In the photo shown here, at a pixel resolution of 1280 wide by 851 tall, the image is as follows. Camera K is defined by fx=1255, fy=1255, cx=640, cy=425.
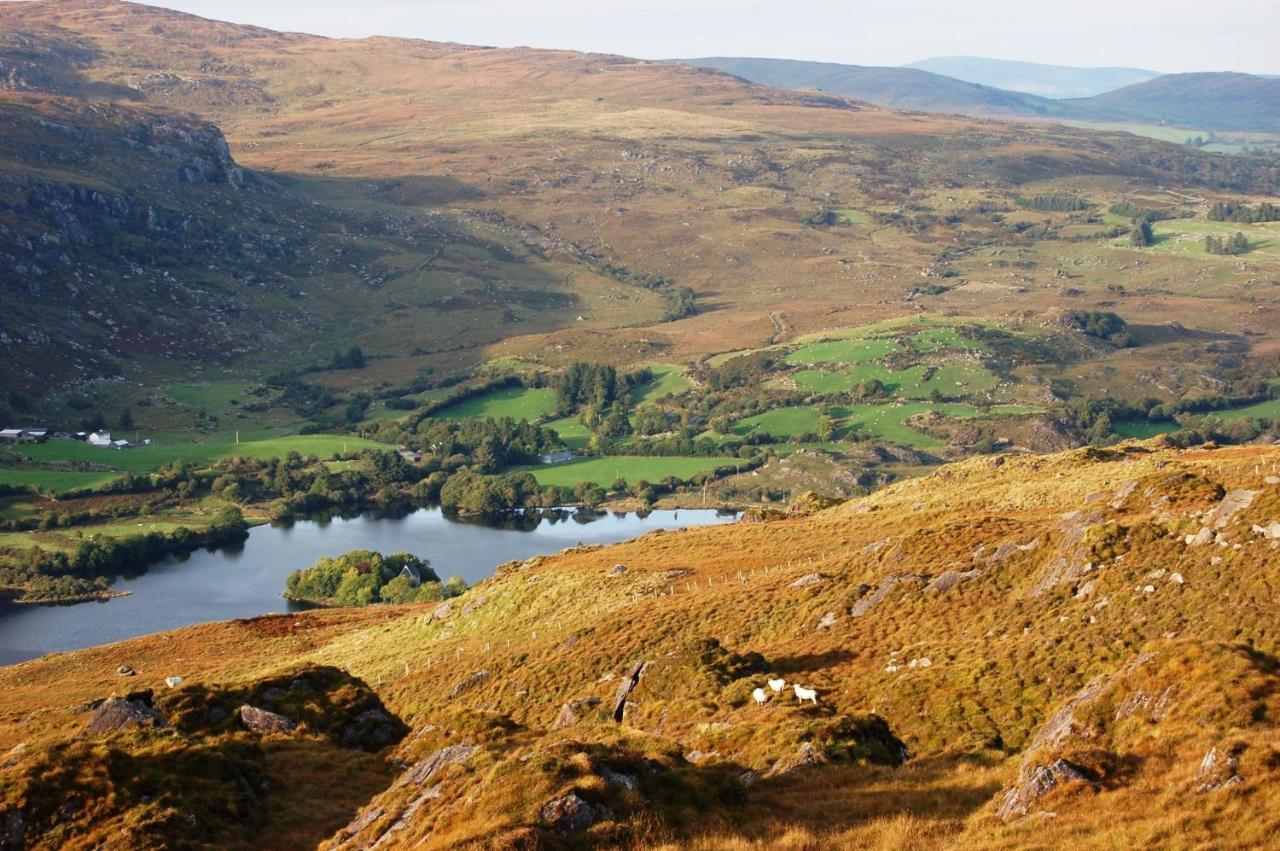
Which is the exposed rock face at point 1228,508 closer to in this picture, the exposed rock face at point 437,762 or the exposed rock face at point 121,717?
the exposed rock face at point 437,762

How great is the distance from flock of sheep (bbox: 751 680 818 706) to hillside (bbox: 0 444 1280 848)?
62 cm

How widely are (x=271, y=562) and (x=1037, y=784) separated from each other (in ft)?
433

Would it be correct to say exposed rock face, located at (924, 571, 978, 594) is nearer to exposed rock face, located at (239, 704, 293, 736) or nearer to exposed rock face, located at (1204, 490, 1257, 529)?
exposed rock face, located at (1204, 490, 1257, 529)

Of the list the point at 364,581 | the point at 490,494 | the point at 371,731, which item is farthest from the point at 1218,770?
the point at 490,494

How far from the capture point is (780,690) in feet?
125

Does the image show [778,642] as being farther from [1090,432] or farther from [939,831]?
[1090,432]

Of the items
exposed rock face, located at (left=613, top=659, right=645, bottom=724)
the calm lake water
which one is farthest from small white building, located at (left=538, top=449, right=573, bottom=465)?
exposed rock face, located at (left=613, top=659, right=645, bottom=724)

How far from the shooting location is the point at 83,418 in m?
196

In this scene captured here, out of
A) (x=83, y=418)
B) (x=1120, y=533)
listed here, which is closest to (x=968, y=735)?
(x=1120, y=533)

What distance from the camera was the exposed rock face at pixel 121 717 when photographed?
35.9 metres

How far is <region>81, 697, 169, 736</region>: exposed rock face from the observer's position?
118ft

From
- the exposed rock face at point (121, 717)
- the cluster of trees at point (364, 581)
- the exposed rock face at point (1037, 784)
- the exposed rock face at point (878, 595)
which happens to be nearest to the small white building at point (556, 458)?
the cluster of trees at point (364, 581)

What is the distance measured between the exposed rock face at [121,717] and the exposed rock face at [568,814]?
16680 millimetres

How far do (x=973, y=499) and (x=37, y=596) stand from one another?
98.3 m
